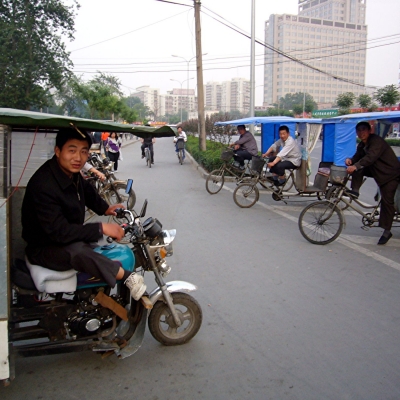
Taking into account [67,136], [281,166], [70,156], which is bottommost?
[281,166]

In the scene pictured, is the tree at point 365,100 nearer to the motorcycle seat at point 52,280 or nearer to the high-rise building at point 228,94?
the motorcycle seat at point 52,280

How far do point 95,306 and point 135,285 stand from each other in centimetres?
36

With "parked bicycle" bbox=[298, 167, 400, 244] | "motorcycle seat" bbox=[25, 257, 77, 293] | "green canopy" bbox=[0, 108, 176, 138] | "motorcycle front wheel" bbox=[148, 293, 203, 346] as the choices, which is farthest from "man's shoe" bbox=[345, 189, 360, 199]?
"motorcycle seat" bbox=[25, 257, 77, 293]

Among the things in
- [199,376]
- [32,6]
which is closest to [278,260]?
[199,376]

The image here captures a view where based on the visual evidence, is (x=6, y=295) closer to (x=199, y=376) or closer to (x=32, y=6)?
(x=199, y=376)

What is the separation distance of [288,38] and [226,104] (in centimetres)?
4873

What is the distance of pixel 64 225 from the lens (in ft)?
9.49

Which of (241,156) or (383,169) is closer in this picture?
(383,169)

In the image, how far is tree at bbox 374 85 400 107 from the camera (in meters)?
37.5

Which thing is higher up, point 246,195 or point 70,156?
point 70,156

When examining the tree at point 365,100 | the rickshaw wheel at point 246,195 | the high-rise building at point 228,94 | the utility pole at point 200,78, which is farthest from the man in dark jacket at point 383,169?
the high-rise building at point 228,94

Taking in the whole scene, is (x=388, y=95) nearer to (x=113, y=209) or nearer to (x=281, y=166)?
(x=281, y=166)

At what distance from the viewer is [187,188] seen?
42.2 ft

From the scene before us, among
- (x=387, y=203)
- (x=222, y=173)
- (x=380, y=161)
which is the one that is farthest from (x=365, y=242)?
(x=222, y=173)
